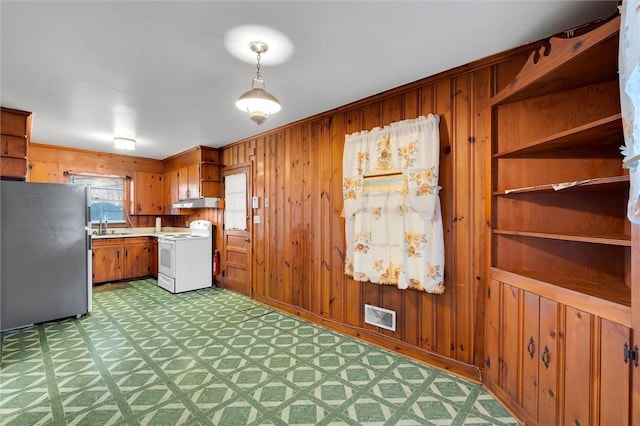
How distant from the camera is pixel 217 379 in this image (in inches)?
87.7

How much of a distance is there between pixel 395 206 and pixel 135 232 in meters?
5.72

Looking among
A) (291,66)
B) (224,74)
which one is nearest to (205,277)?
(224,74)

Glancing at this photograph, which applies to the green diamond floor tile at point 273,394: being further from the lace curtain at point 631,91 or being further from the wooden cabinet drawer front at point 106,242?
the wooden cabinet drawer front at point 106,242

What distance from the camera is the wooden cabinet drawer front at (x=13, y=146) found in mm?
3129

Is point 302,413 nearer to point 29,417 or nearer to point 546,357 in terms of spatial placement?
point 546,357

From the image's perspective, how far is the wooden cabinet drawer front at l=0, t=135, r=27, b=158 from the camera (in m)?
3.13

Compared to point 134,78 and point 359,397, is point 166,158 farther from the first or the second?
point 359,397

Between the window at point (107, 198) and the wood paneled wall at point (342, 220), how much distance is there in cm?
333

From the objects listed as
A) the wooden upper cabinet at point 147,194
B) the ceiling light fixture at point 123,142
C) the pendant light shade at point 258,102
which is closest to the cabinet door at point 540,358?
the pendant light shade at point 258,102

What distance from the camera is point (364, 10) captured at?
1665 mm

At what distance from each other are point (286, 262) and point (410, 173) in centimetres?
208

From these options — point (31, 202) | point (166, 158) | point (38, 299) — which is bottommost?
point (38, 299)

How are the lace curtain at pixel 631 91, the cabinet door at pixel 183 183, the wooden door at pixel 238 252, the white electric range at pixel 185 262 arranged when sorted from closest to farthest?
the lace curtain at pixel 631 91 < the wooden door at pixel 238 252 < the white electric range at pixel 185 262 < the cabinet door at pixel 183 183

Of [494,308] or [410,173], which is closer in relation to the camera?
[494,308]
